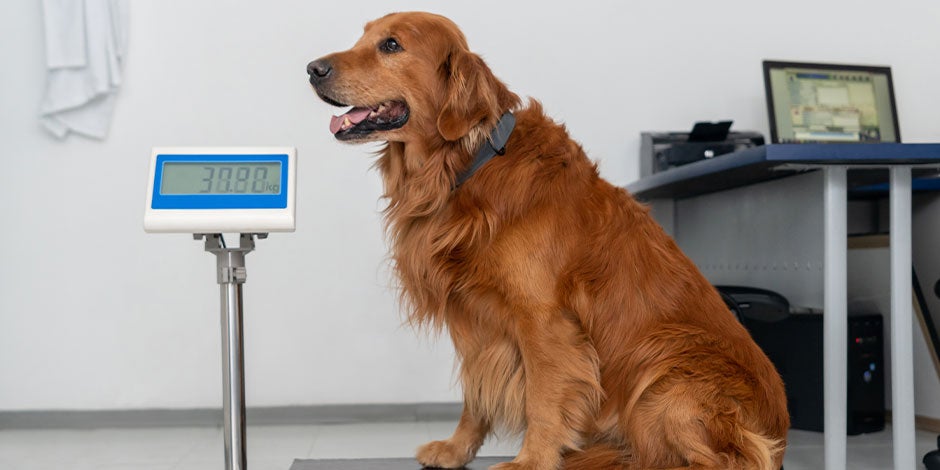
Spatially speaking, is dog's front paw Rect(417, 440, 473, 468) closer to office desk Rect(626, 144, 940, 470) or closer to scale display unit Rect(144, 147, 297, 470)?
scale display unit Rect(144, 147, 297, 470)

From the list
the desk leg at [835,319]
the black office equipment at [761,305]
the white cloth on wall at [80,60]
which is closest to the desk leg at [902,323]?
the desk leg at [835,319]

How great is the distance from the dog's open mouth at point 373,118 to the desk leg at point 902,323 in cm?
124

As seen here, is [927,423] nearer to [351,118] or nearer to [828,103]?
[828,103]

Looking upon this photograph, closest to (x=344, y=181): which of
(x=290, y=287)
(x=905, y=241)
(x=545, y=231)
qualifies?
(x=290, y=287)

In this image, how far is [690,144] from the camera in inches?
131

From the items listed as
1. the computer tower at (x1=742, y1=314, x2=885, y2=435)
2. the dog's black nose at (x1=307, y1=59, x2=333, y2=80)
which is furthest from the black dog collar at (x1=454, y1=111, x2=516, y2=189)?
the computer tower at (x1=742, y1=314, x2=885, y2=435)

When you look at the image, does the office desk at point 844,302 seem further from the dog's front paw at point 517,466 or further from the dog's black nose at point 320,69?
the dog's black nose at point 320,69

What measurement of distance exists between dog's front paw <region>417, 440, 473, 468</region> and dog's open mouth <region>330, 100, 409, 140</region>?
2.43 ft

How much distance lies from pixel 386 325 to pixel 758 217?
5.28 ft

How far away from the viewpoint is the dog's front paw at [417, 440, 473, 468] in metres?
1.83

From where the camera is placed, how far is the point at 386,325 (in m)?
3.50

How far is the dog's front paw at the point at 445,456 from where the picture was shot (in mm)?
1828

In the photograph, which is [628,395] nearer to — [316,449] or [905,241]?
[905,241]

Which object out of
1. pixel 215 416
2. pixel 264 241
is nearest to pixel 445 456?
pixel 264 241
